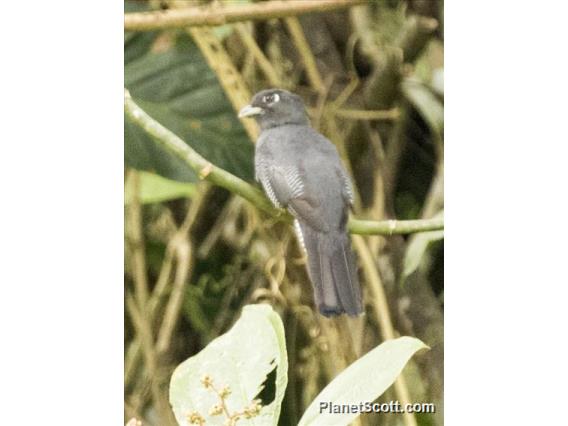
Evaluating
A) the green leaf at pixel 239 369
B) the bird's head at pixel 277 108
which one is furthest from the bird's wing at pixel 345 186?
the green leaf at pixel 239 369

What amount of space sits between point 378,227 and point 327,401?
0.32 metres

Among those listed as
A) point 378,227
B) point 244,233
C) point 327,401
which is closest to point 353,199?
point 378,227

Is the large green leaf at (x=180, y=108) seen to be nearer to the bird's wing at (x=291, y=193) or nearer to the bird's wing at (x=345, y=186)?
the bird's wing at (x=291, y=193)

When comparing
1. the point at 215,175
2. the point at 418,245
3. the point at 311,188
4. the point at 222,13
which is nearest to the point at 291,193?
the point at 311,188

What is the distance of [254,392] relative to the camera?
1958 mm

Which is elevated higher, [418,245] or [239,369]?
[418,245]

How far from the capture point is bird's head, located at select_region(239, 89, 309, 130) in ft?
6.63

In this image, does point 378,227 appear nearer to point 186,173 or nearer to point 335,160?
point 335,160

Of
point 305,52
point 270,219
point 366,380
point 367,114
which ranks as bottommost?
point 366,380

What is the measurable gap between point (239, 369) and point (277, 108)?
47 centimetres

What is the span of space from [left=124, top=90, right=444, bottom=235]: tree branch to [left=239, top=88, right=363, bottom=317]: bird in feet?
0.07

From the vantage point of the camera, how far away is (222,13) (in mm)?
2020

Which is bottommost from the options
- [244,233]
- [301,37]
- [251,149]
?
[244,233]

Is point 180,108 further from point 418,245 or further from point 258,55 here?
point 418,245
